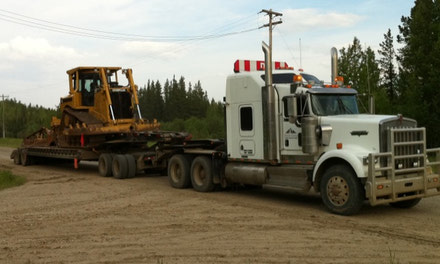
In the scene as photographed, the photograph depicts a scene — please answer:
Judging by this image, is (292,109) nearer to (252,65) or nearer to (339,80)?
(339,80)

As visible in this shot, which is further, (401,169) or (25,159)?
(25,159)

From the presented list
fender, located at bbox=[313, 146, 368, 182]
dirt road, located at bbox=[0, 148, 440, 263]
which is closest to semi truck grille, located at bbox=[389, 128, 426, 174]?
fender, located at bbox=[313, 146, 368, 182]

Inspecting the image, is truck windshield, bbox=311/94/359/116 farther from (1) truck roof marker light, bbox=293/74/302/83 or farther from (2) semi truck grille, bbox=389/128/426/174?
(2) semi truck grille, bbox=389/128/426/174

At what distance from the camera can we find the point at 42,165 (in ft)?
76.9

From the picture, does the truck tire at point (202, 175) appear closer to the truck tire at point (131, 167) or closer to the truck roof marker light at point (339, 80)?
the truck tire at point (131, 167)

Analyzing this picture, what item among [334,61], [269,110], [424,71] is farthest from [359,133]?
[424,71]

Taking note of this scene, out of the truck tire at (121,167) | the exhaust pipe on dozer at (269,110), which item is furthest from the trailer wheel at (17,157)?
the exhaust pipe on dozer at (269,110)

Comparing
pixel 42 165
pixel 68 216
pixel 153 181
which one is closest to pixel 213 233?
pixel 68 216

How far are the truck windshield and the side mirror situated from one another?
39 centimetres

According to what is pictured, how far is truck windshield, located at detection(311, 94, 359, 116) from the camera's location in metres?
10.4

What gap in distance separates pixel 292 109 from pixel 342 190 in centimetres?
202

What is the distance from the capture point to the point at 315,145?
1002 cm

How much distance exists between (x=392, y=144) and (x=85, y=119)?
12547mm

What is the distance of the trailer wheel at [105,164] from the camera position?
1730cm
